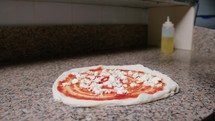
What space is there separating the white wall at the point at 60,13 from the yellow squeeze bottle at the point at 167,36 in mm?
376

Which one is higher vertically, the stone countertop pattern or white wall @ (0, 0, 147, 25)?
white wall @ (0, 0, 147, 25)

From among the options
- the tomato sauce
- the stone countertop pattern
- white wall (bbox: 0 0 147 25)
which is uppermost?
white wall (bbox: 0 0 147 25)

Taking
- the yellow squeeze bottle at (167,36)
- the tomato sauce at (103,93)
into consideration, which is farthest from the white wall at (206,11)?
the tomato sauce at (103,93)

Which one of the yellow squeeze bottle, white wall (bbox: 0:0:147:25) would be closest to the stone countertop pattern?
white wall (bbox: 0:0:147:25)

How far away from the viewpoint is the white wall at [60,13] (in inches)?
38.3

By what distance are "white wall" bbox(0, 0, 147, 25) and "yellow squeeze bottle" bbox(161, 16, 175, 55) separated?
38 centimetres

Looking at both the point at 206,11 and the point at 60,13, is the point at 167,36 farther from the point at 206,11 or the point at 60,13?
the point at 60,13

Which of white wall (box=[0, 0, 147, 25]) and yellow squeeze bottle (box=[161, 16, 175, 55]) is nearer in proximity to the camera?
white wall (box=[0, 0, 147, 25])

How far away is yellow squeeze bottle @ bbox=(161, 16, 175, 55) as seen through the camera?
3.95ft

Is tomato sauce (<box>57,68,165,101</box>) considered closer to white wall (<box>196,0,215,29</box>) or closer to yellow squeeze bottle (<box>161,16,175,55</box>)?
yellow squeeze bottle (<box>161,16,175,55</box>)

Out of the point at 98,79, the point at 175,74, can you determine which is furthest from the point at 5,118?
the point at 175,74

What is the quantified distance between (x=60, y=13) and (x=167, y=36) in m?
0.69

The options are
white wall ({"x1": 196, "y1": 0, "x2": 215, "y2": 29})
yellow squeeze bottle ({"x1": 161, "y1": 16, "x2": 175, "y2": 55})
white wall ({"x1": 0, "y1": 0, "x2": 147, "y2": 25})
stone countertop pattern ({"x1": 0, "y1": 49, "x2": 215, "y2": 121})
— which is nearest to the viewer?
stone countertop pattern ({"x1": 0, "y1": 49, "x2": 215, "y2": 121})

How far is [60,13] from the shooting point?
45.0 inches
